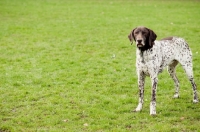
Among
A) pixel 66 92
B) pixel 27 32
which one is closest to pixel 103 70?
pixel 66 92

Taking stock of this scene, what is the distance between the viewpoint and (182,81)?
10.4 m

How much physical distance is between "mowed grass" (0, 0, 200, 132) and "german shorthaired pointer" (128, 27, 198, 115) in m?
0.73

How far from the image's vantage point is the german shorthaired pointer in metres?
7.61

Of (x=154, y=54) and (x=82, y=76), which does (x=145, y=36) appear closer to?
(x=154, y=54)

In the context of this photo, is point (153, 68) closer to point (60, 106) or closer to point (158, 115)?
point (158, 115)

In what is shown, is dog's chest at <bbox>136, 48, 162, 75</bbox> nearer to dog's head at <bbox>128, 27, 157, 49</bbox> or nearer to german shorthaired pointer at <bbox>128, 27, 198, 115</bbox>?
german shorthaired pointer at <bbox>128, 27, 198, 115</bbox>

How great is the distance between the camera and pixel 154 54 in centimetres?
777

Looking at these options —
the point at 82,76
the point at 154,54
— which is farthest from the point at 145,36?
the point at 82,76

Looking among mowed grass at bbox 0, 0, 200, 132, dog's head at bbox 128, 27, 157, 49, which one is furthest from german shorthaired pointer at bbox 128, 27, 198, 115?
mowed grass at bbox 0, 0, 200, 132

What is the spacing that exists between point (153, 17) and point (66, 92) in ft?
45.6

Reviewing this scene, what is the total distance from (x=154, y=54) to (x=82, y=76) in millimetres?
3800

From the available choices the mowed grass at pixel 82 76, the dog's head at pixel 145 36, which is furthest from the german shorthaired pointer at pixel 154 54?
the mowed grass at pixel 82 76

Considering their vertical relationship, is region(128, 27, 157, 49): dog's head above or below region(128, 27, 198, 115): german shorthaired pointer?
above

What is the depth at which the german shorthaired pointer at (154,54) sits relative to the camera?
7609mm
